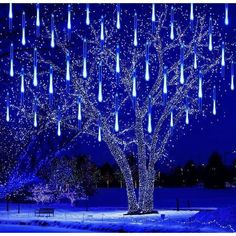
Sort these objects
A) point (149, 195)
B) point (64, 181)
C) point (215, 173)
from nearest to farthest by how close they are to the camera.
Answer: point (149, 195) < point (64, 181) < point (215, 173)

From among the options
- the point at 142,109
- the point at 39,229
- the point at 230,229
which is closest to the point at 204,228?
the point at 230,229

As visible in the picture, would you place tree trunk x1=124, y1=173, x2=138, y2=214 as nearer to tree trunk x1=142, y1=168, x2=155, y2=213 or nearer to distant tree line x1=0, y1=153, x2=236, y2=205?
tree trunk x1=142, y1=168, x2=155, y2=213

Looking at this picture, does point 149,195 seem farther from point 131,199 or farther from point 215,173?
point 215,173

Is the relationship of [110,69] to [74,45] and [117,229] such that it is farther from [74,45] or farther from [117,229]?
[117,229]

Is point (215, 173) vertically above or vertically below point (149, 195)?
above

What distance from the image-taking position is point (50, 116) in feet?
89.3

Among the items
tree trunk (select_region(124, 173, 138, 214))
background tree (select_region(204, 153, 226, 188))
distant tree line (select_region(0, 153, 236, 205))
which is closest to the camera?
tree trunk (select_region(124, 173, 138, 214))

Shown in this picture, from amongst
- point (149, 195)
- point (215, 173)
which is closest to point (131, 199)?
point (149, 195)

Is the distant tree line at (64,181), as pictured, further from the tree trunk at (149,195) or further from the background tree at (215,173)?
the background tree at (215,173)

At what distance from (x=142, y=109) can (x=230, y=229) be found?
10139 mm

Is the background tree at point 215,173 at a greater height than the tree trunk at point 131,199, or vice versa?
the background tree at point 215,173

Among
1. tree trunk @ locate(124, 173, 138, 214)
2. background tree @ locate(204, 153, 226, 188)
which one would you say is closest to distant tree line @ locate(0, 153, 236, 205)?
tree trunk @ locate(124, 173, 138, 214)

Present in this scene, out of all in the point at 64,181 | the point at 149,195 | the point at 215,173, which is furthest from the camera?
the point at 215,173

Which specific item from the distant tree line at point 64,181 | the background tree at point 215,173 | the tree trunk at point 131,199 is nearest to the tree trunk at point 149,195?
the tree trunk at point 131,199
